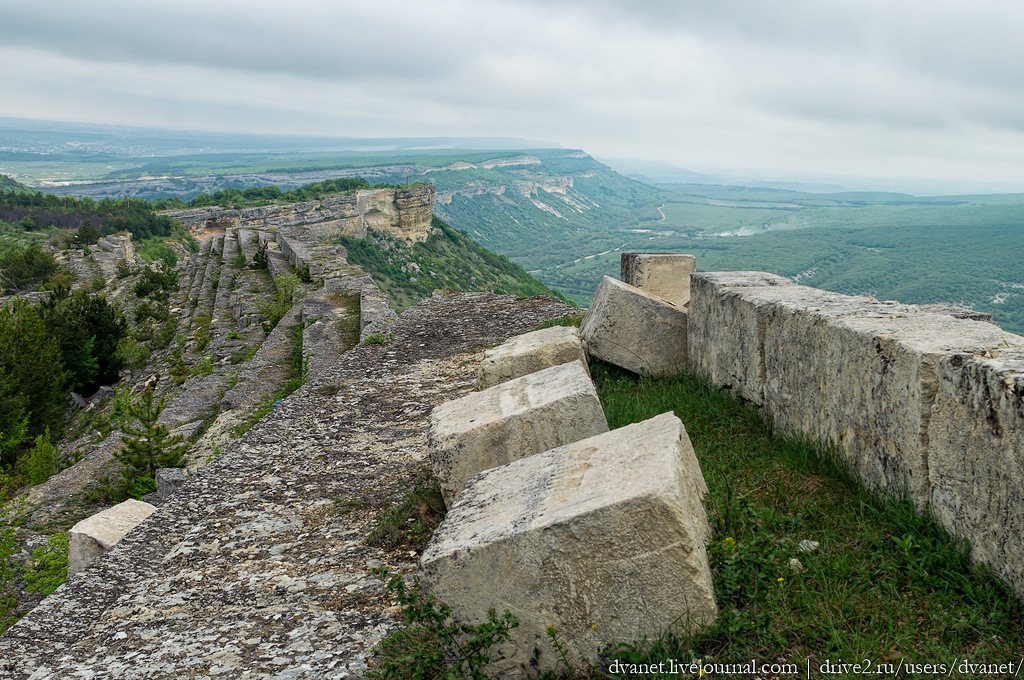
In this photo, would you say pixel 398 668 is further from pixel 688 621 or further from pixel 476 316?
pixel 476 316

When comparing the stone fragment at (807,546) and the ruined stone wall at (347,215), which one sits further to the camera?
the ruined stone wall at (347,215)

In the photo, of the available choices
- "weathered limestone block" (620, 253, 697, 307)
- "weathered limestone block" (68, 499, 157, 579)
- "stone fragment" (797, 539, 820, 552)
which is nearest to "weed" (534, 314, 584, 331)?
"weathered limestone block" (620, 253, 697, 307)

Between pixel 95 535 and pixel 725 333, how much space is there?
15.2 feet

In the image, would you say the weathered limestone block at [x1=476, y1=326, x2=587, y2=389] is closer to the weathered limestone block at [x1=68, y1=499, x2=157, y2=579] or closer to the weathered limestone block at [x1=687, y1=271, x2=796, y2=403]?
the weathered limestone block at [x1=687, y1=271, x2=796, y2=403]

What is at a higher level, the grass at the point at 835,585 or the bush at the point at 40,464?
the grass at the point at 835,585

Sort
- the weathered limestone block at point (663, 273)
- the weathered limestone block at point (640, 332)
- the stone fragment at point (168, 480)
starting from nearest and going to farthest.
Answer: the weathered limestone block at point (640, 332) < the stone fragment at point (168, 480) < the weathered limestone block at point (663, 273)

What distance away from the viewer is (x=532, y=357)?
4977mm

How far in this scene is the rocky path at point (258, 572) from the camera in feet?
9.23

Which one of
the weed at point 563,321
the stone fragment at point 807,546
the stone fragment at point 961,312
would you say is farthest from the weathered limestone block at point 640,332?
the stone fragment at point 807,546

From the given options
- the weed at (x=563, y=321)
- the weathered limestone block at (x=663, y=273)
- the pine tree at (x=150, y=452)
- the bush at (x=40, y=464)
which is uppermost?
the weathered limestone block at (x=663, y=273)

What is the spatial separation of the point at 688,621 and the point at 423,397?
3.81 m

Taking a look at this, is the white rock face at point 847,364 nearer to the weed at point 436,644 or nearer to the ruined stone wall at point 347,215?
the weed at point 436,644

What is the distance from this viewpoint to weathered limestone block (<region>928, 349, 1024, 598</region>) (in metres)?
2.18

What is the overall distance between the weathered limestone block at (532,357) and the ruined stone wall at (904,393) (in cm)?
112
